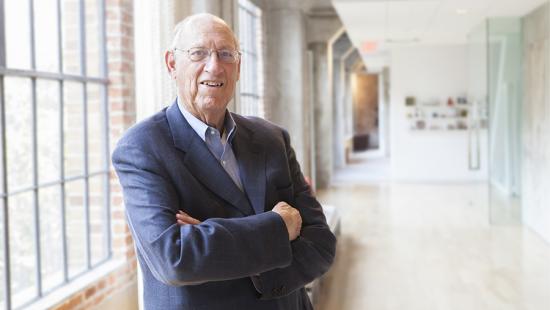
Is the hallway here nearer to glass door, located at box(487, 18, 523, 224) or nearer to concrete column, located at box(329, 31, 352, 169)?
glass door, located at box(487, 18, 523, 224)

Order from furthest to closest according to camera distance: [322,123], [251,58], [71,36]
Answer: [322,123]
[251,58]
[71,36]

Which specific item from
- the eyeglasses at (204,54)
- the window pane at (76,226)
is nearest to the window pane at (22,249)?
the window pane at (76,226)

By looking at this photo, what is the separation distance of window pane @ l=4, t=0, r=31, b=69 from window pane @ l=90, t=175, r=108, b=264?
100 centimetres

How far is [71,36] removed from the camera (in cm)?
400

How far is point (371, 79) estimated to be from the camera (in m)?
28.9

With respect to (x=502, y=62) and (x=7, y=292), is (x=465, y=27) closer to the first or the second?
(x=502, y=62)

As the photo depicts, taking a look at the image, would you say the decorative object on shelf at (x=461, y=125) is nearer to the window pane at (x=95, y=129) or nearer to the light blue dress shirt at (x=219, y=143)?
the window pane at (x=95, y=129)

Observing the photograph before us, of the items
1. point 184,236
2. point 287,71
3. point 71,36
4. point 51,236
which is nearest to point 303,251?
point 184,236

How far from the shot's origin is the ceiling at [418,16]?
779 cm

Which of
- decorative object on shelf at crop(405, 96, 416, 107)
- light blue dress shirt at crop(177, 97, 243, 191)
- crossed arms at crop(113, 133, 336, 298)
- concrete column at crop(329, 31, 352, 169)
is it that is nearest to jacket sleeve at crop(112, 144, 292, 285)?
crossed arms at crop(113, 133, 336, 298)

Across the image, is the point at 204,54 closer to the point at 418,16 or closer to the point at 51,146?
the point at 51,146

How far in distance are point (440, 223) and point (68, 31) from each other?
6282 millimetres

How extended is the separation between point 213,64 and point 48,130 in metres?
2.37

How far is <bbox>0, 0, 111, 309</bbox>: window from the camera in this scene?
10.8 ft
